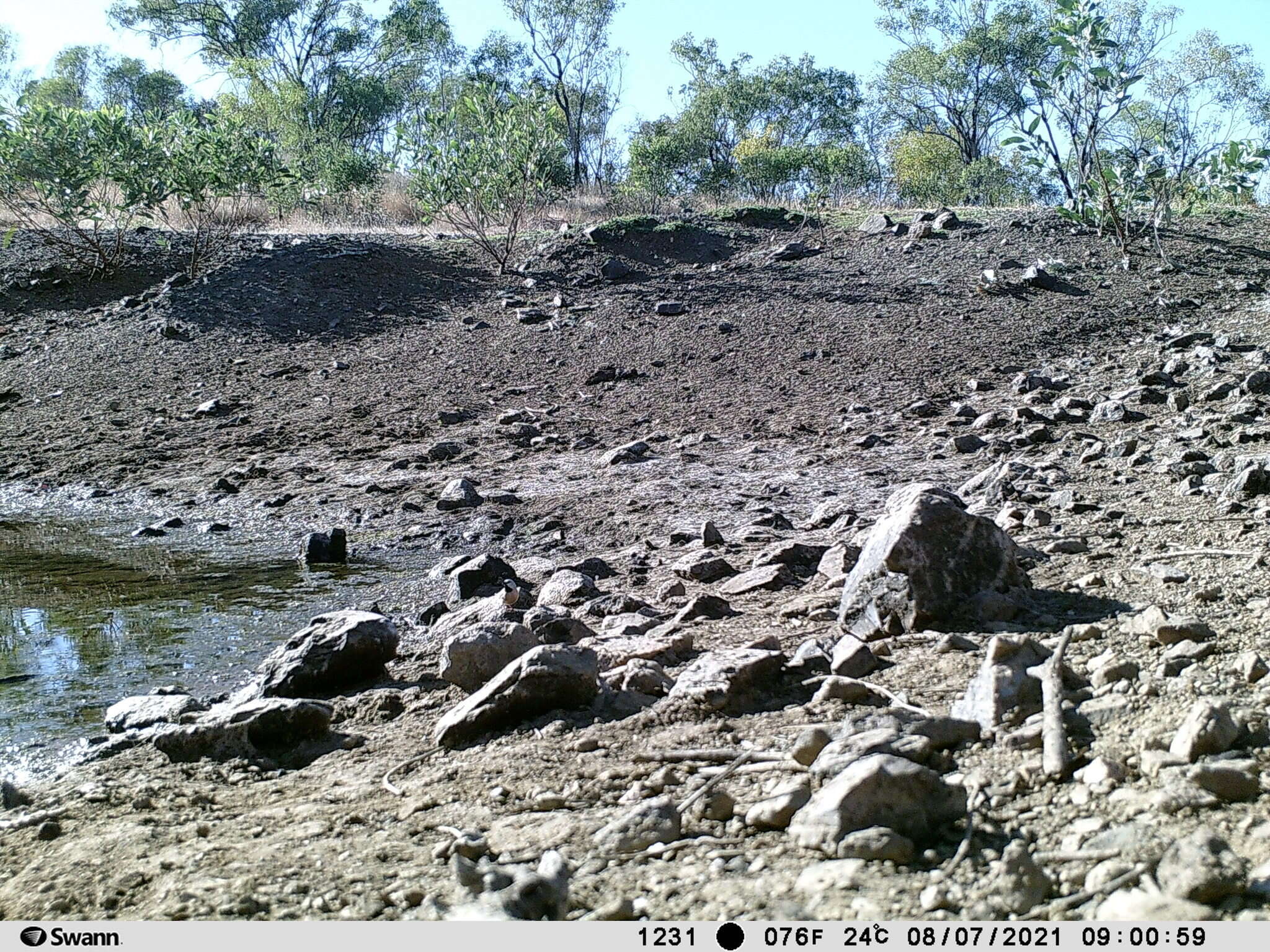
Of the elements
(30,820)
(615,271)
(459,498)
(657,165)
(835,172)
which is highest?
(657,165)

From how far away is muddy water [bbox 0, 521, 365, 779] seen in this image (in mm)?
3582

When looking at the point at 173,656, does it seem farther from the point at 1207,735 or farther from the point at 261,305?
the point at 261,305

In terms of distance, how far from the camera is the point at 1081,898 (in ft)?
5.27

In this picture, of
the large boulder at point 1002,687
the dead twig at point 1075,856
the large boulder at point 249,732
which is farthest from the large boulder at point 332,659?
the dead twig at point 1075,856

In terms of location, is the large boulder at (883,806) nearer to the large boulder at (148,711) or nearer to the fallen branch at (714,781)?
the fallen branch at (714,781)

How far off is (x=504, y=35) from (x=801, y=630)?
106 feet

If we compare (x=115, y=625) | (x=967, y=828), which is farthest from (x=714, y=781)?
(x=115, y=625)

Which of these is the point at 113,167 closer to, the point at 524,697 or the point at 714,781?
the point at 524,697

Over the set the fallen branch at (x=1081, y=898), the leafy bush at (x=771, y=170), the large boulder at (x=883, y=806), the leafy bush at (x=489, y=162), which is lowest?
the fallen branch at (x=1081, y=898)

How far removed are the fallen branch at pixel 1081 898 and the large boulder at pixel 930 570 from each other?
53.3 inches

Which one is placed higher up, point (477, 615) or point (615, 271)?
point (615, 271)

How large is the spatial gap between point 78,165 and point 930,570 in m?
11.3

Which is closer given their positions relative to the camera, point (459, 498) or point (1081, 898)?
point (1081, 898)

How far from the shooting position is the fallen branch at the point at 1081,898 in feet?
5.24
